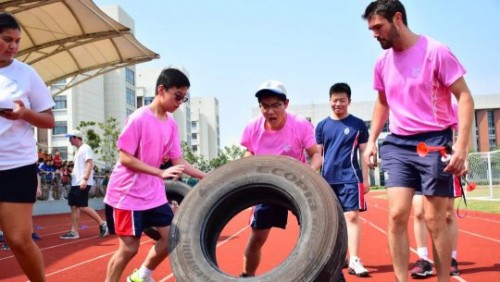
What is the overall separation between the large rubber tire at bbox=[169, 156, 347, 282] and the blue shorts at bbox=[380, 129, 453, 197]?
2.00 feet

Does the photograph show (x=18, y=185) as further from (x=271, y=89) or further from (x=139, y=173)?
(x=271, y=89)

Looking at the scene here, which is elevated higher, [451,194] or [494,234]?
[451,194]

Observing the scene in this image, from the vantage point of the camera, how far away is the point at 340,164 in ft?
18.6

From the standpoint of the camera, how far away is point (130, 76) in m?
68.4

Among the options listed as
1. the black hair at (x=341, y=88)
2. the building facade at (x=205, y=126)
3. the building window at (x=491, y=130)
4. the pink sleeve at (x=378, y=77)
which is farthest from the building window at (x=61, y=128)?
the building facade at (x=205, y=126)

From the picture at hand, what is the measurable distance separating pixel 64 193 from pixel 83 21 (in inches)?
294

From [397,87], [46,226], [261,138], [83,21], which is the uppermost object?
[83,21]

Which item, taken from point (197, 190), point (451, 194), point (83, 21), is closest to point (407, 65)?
point (451, 194)

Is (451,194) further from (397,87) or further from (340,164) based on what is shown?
(340,164)

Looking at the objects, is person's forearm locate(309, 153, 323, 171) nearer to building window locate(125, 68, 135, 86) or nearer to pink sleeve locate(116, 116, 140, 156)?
pink sleeve locate(116, 116, 140, 156)

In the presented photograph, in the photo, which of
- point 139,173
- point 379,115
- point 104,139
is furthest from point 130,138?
point 104,139

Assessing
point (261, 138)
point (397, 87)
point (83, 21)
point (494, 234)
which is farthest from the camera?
point (83, 21)

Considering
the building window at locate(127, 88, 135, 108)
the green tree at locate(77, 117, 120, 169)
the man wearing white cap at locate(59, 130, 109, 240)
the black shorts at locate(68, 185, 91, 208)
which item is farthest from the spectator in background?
the building window at locate(127, 88, 135, 108)

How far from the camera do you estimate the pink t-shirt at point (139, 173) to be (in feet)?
13.0
